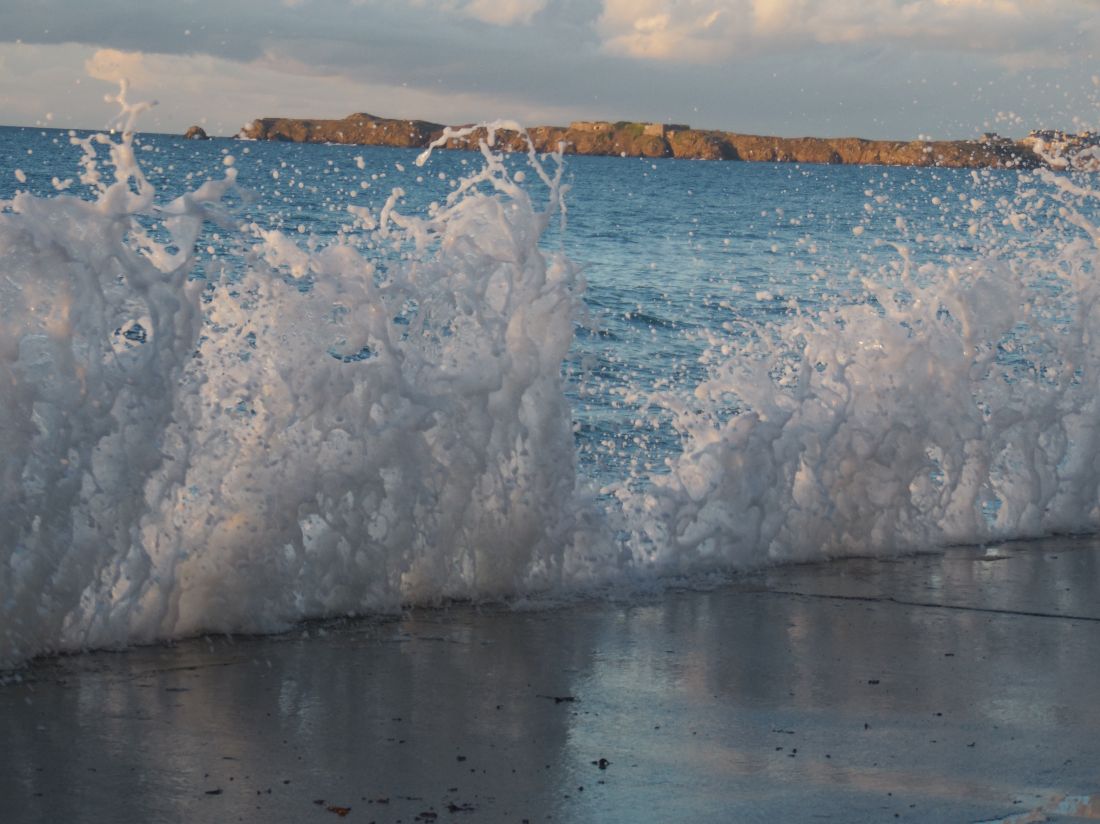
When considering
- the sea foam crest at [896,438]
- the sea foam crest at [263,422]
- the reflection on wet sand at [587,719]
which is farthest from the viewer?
the sea foam crest at [896,438]

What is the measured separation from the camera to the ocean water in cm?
554

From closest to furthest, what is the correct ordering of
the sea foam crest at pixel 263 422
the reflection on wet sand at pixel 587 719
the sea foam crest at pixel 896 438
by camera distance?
the reflection on wet sand at pixel 587 719, the sea foam crest at pixel 263 422, the sea foam crest at pixel 896 438

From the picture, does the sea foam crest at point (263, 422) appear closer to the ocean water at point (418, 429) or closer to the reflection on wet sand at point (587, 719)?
the ocean water at point (418, 429)

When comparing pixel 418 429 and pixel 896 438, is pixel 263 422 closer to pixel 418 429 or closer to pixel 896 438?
pixel 418 429

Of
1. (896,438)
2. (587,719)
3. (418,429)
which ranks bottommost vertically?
(587,719)

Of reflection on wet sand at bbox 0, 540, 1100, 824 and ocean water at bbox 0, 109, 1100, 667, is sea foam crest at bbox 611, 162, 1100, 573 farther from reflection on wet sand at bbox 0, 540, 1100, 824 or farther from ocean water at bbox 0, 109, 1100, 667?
reflection on wet sand at bbox 0, 540, 1100, 824

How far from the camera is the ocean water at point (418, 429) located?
5.54 m

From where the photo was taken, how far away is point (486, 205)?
23.3 feet

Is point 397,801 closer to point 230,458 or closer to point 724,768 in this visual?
point 724,768

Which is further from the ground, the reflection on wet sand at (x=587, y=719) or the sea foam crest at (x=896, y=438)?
the sea foam crest at (x=896, y=438)

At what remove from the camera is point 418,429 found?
6609 mm

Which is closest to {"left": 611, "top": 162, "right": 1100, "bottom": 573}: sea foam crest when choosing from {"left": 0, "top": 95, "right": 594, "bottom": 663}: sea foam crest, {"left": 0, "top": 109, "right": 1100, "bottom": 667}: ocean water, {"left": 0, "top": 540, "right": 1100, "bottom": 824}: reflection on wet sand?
{"left": 0, "top": 109, "right": 1100, "bottom": 667}: ocean water

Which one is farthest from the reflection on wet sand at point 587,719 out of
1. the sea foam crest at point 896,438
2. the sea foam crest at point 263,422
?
the sea foam crest at point 896,438

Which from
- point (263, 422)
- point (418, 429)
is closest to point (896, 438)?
point (418, 429)
